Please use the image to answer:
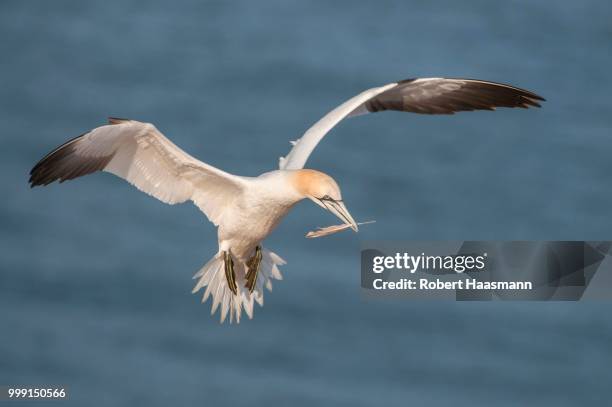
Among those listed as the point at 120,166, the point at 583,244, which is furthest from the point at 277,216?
the point at 583,244

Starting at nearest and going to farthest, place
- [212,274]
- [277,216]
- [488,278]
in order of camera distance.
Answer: [277,216] → [212,274] → [488,278]

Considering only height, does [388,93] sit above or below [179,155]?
above

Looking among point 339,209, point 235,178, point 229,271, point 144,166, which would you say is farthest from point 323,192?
point 144,166

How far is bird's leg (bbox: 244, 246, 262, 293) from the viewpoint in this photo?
14.2 metres

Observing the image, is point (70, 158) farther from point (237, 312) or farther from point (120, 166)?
point (237, 312)

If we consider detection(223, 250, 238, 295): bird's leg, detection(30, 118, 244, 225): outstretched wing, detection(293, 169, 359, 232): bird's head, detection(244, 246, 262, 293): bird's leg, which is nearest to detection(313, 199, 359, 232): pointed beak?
detection(293, 169, 359, 232): bird's head

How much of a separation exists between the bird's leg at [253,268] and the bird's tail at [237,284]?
11 cm

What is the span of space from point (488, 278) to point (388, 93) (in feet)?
6.73

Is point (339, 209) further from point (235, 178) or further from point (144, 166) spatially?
point (144, 166)

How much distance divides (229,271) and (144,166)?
1031 mm

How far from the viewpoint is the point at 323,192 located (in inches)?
509

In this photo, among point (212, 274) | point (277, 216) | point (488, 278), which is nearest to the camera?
point (277, 216)

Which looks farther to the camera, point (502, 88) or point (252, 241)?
point (502, 88)

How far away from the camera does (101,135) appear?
13.5 meters
